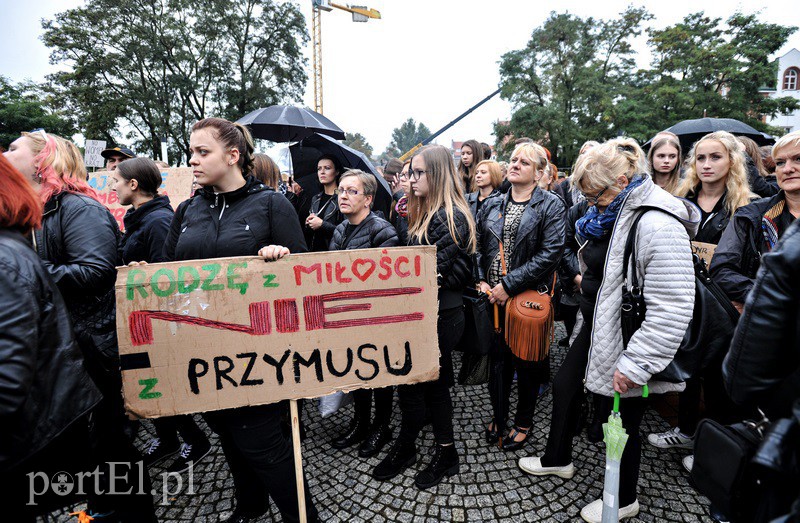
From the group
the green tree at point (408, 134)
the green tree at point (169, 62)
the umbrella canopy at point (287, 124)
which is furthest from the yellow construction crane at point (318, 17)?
the green tree at point (408, 134)

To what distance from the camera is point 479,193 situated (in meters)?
4.51

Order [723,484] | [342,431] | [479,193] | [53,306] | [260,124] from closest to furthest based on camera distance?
[723,484] < [53,306] < [342,431] < [479,193] < [260,124]

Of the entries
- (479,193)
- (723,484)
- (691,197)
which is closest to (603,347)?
(723,484)

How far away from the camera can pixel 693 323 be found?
1899mm

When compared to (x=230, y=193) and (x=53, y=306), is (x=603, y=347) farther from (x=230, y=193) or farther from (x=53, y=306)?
(x=53, y=306)

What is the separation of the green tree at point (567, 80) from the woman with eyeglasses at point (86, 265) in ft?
93.8

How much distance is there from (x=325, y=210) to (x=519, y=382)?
2.55m

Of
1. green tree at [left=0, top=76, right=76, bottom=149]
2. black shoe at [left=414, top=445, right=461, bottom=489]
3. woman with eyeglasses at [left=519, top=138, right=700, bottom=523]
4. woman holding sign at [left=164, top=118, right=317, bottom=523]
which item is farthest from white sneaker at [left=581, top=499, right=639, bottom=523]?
green tree at [left=0, top=76, right=76, bottom=149]

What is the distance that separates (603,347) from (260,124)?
523cm

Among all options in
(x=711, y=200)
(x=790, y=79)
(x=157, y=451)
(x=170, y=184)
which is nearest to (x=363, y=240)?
(x=157, y=451)

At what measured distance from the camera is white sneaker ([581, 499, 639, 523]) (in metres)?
2.18

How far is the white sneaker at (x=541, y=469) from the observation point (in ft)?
8.42

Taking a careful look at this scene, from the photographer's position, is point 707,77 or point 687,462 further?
point 707,77

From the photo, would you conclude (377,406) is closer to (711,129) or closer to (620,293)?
(620,293)
